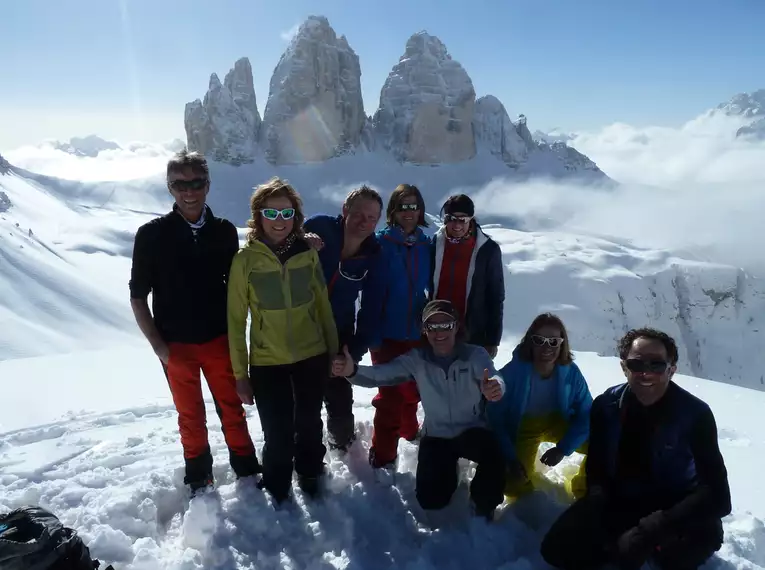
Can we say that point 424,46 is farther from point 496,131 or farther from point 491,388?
point 491,388

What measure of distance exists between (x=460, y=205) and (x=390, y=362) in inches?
53.6

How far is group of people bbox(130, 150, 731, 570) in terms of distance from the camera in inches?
133

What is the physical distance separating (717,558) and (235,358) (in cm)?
348

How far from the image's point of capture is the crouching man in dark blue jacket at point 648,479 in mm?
3111

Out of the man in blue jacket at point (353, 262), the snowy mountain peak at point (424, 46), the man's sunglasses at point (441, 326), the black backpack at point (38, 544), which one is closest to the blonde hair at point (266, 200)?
the man in blue jacket at point (353, 262)

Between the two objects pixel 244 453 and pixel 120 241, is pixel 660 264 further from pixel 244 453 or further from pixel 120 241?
pixel 244 453

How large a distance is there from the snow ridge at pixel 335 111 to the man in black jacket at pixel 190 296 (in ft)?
273

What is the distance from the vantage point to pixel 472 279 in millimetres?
4492

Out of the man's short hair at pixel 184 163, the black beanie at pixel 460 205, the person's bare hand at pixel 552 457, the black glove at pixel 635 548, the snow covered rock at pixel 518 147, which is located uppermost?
the snow covered rock at pixel 518 147

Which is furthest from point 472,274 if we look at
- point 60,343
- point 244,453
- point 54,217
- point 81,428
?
point 54,217

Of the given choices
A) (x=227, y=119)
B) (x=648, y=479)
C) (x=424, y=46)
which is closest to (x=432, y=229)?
(x=227, y=119)

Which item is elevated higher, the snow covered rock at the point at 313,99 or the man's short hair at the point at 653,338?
the snow covered rock at the point at 313,99

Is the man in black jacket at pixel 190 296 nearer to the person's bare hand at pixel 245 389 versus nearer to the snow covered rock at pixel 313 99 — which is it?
the person's bare hand at pixel 245 389

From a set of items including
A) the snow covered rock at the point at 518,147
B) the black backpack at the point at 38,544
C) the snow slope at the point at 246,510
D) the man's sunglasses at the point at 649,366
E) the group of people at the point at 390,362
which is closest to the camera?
the black backpack at the point at 38,544
